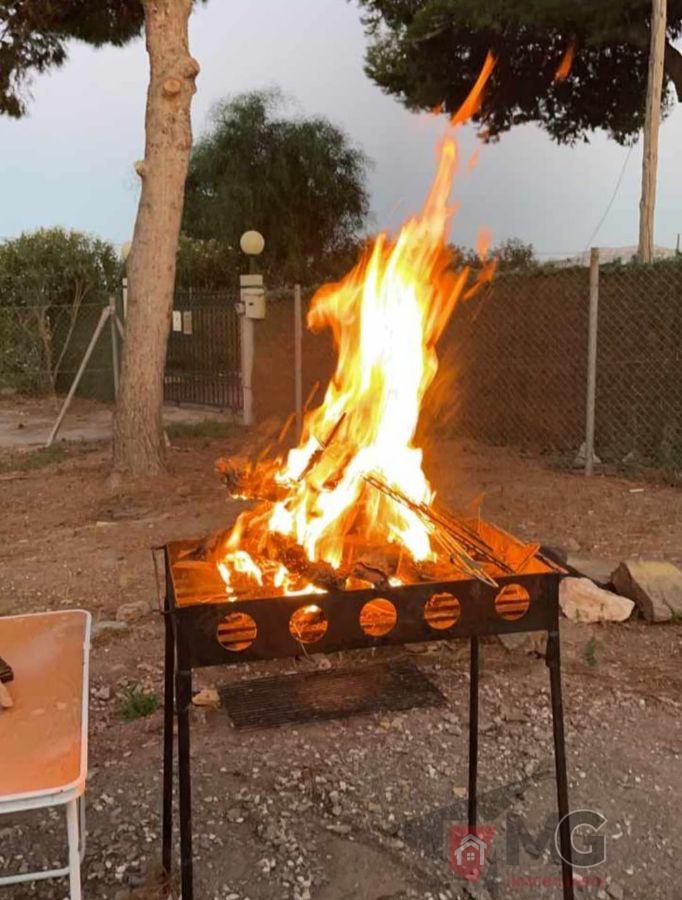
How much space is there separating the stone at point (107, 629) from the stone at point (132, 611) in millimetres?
70

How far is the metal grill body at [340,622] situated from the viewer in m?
1.99

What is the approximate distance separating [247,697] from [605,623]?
201cm

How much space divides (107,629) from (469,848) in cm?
248

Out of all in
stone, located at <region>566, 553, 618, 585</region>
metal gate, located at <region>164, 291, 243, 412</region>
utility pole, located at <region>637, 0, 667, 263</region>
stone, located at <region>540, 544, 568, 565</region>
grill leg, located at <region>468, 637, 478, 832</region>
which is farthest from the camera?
metal gate, located at <region>164, 291, 243, 412</region>

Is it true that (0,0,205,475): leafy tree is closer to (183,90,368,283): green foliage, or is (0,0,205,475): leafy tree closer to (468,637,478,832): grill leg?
(468,637,478,832): grill leg

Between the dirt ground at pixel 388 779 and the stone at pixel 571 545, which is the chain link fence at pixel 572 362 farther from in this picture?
the dirt ground at pixel 388 779

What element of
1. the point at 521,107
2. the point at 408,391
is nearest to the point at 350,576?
the point at 408,391

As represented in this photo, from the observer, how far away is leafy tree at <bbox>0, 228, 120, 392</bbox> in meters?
18.1

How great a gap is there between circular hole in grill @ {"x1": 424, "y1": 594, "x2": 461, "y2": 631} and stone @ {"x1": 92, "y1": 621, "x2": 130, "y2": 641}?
274 cm

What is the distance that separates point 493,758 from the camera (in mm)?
3199

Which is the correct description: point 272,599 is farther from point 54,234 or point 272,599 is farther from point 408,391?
point 54,234

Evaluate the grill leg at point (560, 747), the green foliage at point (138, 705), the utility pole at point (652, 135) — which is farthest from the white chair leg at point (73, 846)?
the utility pole at point (652, 135)

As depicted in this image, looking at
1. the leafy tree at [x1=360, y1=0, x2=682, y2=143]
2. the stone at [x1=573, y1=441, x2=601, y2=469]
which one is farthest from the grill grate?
the leafy tree at [x1=360, y1=0, x2=682, y2=143]
